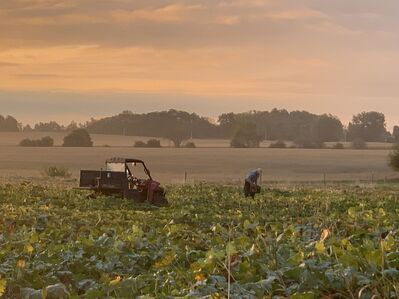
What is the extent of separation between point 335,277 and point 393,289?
51cm

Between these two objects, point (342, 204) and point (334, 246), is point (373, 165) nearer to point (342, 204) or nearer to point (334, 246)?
point (342, 204)

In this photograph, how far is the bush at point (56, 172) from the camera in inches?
2696

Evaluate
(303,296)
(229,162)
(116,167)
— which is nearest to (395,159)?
(229,162)

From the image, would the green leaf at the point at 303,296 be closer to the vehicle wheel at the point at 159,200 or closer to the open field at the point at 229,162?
the vehicle wheel at the point at 159,200

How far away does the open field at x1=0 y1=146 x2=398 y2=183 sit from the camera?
75.4 m

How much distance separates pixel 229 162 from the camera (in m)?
89.5

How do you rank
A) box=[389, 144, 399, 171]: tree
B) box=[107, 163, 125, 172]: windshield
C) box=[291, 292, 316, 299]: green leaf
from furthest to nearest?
box=[389, 144, 399, 171]: tree → box=[107, 163, 125, 172]: windshield → box=[291, 292, 316, 299]: green leaf

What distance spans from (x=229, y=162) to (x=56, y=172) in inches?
1034

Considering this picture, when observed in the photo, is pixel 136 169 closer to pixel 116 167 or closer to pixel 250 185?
pixel 116 167

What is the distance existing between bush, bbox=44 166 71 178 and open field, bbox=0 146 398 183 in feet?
2.98

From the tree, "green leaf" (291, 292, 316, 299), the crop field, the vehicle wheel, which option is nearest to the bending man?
the vehicle wheel

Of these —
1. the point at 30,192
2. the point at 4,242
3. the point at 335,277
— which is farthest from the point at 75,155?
the point at 335,277

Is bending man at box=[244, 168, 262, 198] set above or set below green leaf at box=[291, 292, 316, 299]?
below

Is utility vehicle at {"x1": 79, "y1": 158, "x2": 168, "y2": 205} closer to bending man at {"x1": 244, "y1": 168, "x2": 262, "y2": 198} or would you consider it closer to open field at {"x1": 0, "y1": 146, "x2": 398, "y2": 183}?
bending man at {"x1": 244, "y1": 168, "x2": 262, "y2": 198}
